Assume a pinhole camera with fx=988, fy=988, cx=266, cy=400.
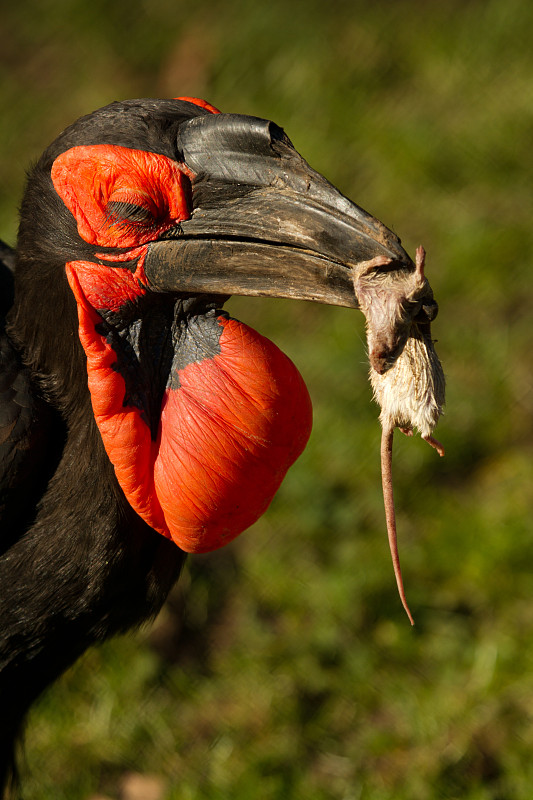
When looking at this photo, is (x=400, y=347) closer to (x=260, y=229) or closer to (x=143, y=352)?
(x=260, y=229)

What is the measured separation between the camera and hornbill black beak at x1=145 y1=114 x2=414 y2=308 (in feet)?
6.15

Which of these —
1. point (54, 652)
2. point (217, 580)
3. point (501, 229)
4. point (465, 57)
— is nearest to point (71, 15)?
point (465, 57)

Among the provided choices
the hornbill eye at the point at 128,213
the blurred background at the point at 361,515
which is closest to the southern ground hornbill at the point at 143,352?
the hornbill eye at the point at 128,213

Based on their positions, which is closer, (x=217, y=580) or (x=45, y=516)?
(x=45, y=516)

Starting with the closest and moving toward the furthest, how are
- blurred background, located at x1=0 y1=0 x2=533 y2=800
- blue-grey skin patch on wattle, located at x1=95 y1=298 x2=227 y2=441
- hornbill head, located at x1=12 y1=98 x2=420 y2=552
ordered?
hornbill head, located at x1=12 y1=98 x2=420 y2=552, blue-grey skin patch on wattle, located at x1=95 y1=298 x2=227 y2=441, blurred background, located at x1=0 y1=0 x2=533 y2=800

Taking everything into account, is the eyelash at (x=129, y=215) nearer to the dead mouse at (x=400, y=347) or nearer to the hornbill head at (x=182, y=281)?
the hornbill head at (x=182, y=281)

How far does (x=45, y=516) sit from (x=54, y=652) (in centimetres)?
36

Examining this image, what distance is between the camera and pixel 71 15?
5.68m

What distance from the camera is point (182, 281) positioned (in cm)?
204

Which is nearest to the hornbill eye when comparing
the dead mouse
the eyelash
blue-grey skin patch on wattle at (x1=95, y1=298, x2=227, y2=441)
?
the eyelash

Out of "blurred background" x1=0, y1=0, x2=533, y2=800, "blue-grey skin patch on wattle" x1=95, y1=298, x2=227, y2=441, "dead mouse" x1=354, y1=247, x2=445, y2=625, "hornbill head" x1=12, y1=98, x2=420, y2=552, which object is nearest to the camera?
"dead mouse" x1=354, y1=247, x2=445, y2=625

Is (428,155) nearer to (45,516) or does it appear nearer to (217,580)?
(217,580)

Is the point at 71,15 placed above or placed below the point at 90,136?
below

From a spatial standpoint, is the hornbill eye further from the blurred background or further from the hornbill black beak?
the blurred background
